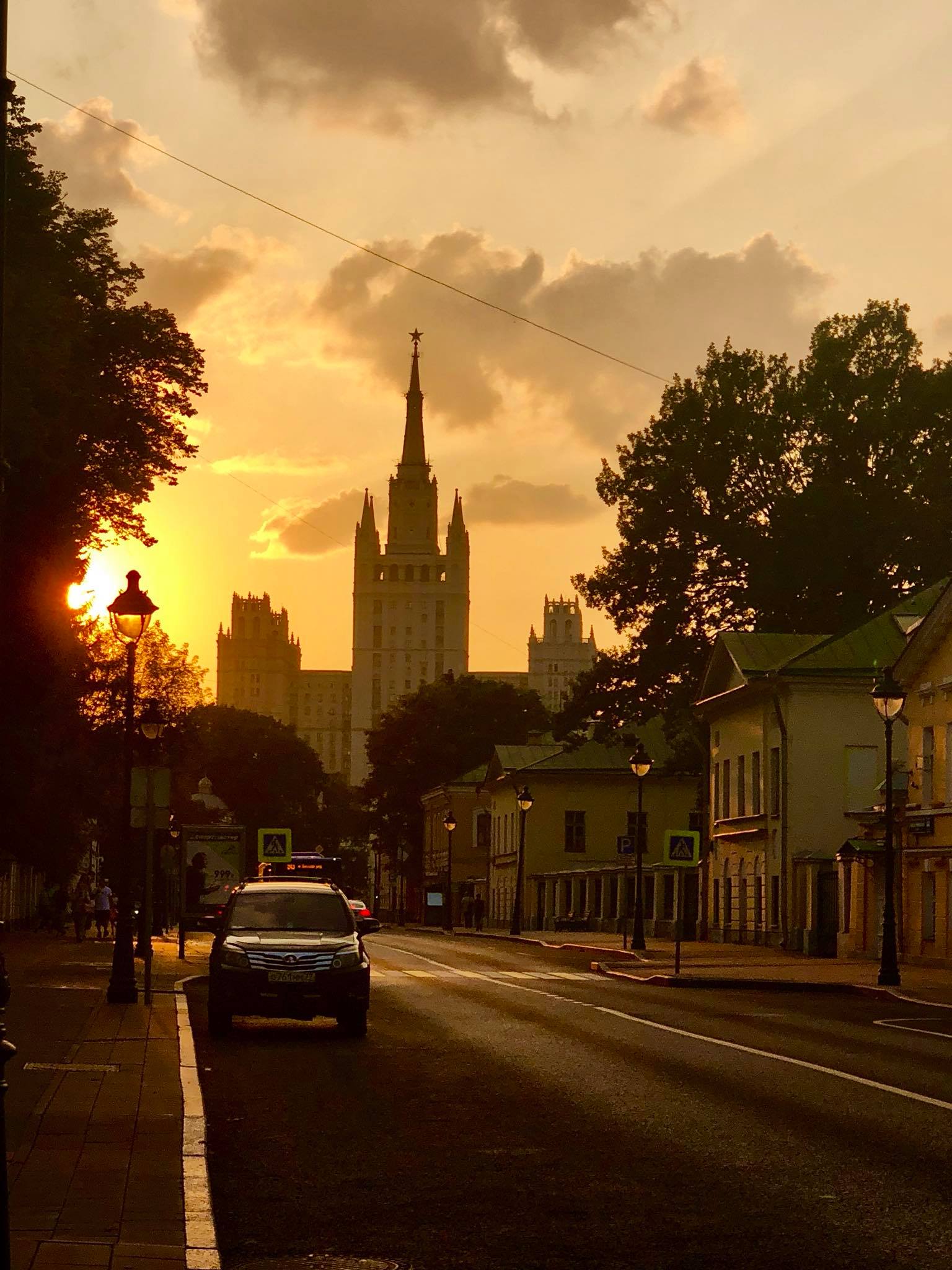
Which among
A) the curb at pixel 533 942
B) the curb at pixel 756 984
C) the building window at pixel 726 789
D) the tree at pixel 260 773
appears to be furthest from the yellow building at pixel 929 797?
the tree at pixel 260 773

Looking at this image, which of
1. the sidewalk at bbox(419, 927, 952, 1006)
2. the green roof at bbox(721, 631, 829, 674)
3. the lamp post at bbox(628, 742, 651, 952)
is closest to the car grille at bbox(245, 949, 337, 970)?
the sidewalk at bbox(419, 927, 952, 1006)

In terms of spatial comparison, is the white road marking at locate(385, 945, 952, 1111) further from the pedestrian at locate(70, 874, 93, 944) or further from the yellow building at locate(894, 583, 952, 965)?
the pedestrian at locate(70, 874, 93, 944)

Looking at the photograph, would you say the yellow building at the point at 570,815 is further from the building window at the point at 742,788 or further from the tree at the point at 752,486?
the building window at the point at 742,788

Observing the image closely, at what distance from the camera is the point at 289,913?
22.5 metres

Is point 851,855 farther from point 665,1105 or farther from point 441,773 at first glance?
point 441,773

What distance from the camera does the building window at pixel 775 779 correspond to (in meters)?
57.6

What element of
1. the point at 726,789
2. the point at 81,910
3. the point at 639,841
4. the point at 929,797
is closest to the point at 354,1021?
the point at 929,797

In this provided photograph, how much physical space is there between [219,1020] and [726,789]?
144 ft

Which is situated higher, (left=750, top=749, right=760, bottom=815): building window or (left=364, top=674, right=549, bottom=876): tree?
(left=364, top=674, right=549, bottom=876): tree

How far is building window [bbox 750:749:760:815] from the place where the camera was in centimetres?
5975

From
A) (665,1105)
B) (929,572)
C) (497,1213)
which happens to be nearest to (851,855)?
(929,572)

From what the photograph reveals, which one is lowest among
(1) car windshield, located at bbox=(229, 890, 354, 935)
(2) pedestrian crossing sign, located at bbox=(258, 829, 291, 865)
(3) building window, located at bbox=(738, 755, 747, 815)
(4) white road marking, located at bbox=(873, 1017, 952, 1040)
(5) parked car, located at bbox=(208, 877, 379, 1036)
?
(4) white road marking, located at bbox=(873, 1017, 952, 1040)

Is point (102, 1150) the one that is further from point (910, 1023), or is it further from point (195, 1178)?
point (910, 1023)

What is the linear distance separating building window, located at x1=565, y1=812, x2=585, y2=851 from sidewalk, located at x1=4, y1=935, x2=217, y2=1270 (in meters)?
72.2
